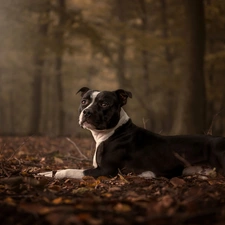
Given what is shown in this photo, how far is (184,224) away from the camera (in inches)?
92.7

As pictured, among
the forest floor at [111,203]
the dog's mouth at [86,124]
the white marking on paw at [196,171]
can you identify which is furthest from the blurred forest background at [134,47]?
the forest floor at [111,203]

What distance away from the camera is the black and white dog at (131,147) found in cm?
484

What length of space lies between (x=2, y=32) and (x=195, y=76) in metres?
8.27

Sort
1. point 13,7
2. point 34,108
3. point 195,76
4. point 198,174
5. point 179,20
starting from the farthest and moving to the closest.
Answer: point 34,108 < point 179,20 < point 13,7 < point 195,76 < point 198,174

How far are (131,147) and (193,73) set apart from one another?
5.42 metres

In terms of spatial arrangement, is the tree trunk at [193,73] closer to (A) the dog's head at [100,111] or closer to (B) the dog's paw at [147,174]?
(A) the dog's head at [100,111]

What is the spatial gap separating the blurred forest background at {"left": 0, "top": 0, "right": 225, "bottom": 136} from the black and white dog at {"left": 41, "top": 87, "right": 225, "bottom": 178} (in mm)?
1945

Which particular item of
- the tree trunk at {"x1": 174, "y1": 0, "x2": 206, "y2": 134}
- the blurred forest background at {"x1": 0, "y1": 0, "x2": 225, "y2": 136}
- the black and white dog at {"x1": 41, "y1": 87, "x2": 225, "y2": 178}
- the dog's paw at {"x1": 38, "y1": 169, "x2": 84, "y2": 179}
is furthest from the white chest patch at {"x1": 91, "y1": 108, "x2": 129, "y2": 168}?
the tree trunk at {"x1": 174, "y1": 0, "x2": 206, "y2": 134}

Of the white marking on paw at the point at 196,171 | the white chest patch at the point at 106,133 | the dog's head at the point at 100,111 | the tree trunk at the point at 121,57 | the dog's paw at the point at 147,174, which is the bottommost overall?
the dog's paw at the point at 147,174

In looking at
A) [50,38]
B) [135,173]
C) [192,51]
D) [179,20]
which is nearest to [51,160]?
[135,173]

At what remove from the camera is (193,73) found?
9.92m

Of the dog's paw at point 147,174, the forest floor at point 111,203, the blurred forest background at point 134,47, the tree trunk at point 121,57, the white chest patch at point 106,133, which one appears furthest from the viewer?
the tree trunk at point 121,57

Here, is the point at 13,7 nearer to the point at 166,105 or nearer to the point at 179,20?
the point at 179,20

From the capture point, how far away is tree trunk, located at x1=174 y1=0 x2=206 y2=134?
31.7ft
